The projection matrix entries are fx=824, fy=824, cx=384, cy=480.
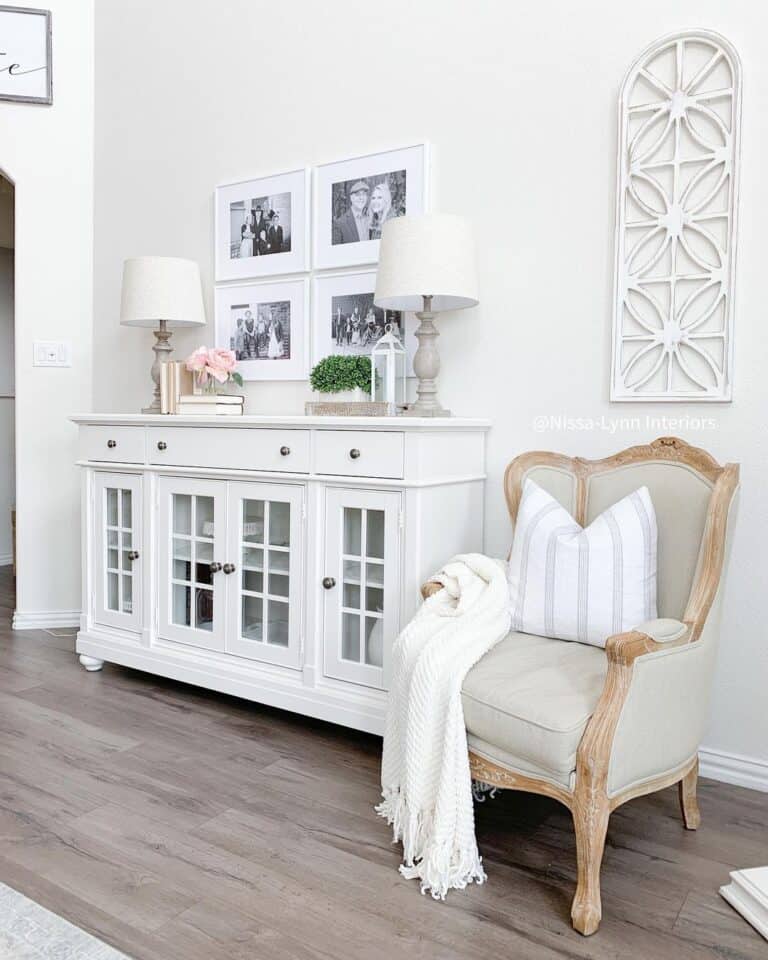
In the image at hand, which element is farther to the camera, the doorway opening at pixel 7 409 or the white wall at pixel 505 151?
the doorway opening at pixel 7 409

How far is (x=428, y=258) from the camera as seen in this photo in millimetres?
2391

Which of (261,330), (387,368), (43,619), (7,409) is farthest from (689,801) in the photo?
(7,409)

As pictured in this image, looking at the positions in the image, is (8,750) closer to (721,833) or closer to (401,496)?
(401,496)

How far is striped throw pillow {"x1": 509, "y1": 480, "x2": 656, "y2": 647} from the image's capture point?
1.97 metres

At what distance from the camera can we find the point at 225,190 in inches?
127

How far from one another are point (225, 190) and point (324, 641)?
183 centimetres

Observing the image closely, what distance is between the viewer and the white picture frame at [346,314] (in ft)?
9.15

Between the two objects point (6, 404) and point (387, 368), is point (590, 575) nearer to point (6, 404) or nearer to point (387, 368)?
point (387, 368)

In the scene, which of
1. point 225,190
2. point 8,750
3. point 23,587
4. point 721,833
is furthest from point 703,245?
point 23,587

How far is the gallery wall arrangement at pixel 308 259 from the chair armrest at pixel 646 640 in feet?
4.43

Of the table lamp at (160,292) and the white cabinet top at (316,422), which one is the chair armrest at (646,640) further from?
the table lamp at (160,292)

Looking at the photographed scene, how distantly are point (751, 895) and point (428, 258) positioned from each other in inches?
69.2

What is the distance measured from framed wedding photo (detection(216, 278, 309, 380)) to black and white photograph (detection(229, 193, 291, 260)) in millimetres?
129

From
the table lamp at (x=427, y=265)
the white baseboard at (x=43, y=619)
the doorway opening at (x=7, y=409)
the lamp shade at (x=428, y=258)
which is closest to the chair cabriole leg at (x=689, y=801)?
the table lamp at (x=427, y=265)
